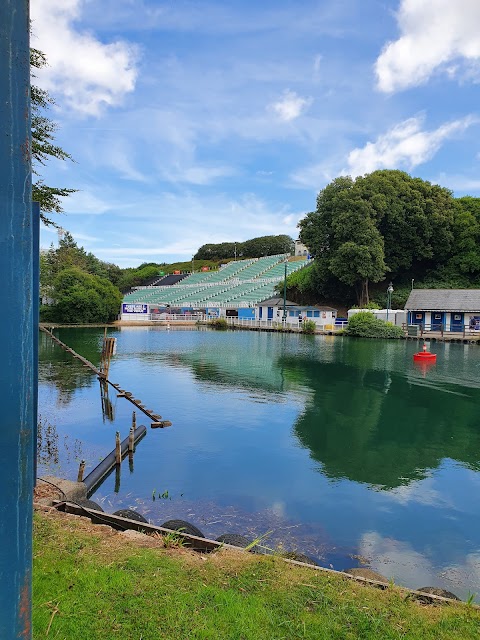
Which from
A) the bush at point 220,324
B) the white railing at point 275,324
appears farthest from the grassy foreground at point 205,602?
the bush at point 220,324

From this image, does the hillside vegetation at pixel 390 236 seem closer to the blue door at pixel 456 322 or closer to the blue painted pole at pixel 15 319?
the blue door at pixel 456 322

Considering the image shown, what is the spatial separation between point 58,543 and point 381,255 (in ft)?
159

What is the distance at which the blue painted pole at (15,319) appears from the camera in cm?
208

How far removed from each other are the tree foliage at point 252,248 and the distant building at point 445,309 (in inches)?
2279

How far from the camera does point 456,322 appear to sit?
1866 inches

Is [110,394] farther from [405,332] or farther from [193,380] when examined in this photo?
[405,332]

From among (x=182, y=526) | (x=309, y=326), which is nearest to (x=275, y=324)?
(x=309, y=326)

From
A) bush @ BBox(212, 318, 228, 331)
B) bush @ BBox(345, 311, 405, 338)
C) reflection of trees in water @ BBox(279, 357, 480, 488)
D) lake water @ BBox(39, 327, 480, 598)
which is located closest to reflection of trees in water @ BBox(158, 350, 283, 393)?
lake water @ BBox(39, 327, 480, 598)

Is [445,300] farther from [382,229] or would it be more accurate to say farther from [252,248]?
[252,248]

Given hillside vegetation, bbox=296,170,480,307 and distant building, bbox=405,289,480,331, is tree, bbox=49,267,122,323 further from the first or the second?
distant building, bbox=405,289,480,331

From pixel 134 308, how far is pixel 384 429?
173 ft

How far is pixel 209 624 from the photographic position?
13.4 ft

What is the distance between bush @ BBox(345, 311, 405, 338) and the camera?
45281 millimetres

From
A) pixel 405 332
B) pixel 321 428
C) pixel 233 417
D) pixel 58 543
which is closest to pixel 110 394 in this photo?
pixel 233 417
